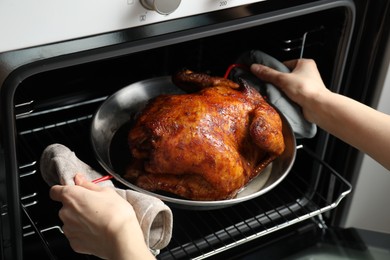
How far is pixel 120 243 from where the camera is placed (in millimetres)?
Result: 843

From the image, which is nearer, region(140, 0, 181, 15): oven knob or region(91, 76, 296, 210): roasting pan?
region(140, 0, 181, 15): oven knob

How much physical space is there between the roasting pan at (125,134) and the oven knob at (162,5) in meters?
0.27

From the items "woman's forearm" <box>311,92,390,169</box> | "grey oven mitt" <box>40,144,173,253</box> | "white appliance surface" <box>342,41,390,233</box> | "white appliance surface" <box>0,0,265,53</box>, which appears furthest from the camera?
"white appliance surface" <box>342,41,390,233</box>

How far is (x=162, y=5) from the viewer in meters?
0.85

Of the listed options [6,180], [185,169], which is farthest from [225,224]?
[6,180]

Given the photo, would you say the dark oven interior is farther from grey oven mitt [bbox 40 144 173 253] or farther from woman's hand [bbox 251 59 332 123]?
grey oven mitt [bbox 40 144 173 253]

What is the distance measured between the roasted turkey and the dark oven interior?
14 cm

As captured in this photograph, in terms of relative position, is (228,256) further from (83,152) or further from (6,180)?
(6,180)

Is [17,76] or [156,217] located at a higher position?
[17,76]

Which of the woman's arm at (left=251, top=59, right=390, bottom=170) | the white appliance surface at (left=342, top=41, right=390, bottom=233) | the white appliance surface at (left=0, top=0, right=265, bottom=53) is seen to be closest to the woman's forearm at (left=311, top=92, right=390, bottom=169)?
the woman's arm at (left=251, top=59, right=390, bottom=170)

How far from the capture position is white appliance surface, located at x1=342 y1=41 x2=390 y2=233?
51.3 inches

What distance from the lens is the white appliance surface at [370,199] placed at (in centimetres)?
130

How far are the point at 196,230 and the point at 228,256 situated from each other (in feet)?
0.26

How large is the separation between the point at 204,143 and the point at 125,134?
0.22 m
